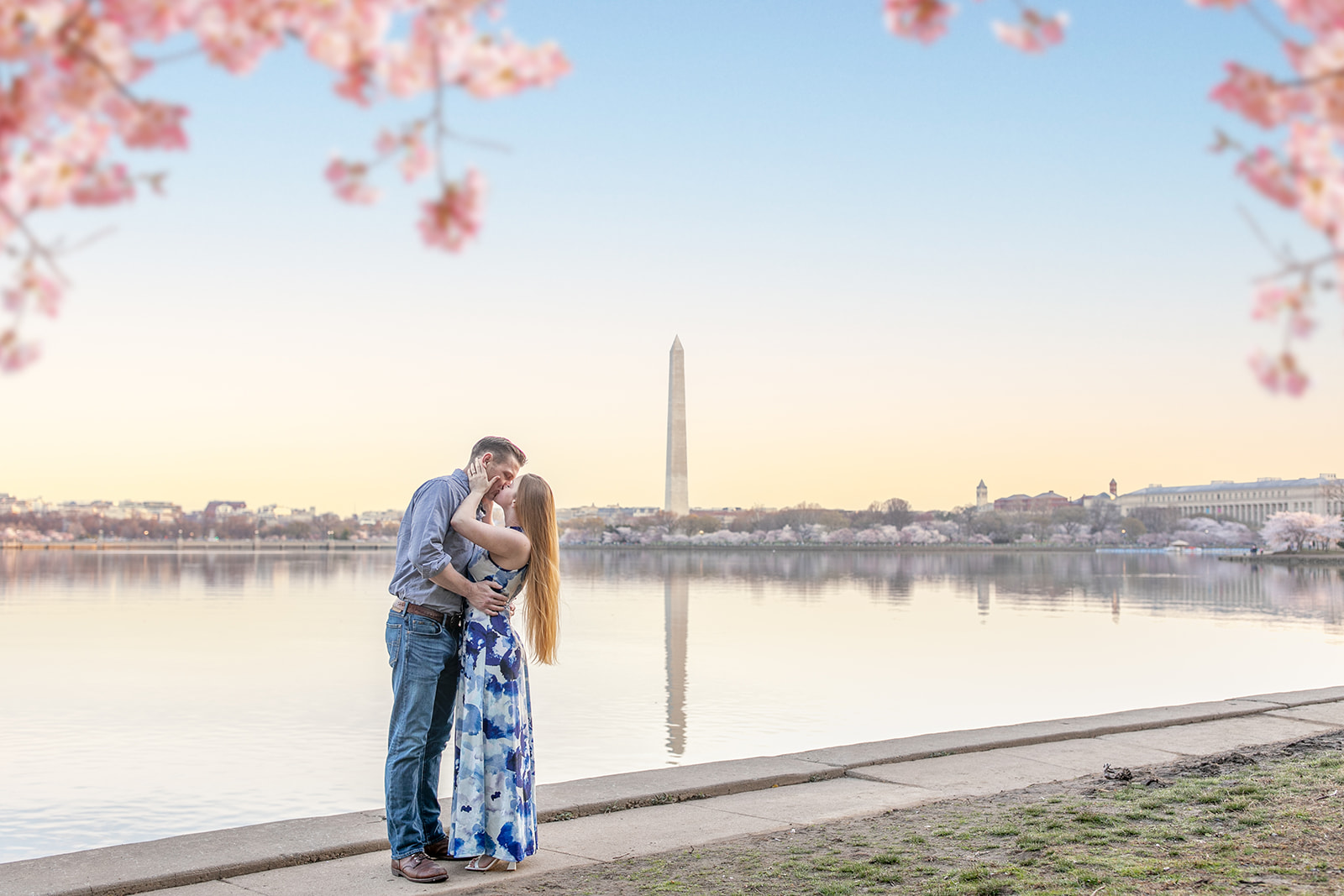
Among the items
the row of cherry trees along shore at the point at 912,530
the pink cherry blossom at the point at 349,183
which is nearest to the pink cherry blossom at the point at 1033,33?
the pink cherry blossom at the point at 349,183

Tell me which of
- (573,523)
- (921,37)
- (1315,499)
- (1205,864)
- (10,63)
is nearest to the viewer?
(10,63)

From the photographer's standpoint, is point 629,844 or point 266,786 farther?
point 266,786

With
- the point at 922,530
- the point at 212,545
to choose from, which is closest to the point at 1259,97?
the point at 922,530

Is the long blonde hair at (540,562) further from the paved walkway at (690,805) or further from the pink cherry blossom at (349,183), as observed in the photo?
the pink cherry blossom at (349,183)

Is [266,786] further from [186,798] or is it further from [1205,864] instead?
[1205,864]

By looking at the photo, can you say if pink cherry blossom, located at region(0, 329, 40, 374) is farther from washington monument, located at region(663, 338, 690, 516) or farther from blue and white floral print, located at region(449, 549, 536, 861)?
washington monument, located at region(663, 338, 690, 516)

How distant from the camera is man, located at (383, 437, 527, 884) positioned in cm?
586

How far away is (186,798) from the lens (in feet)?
34.3

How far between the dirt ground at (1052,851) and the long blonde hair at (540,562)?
46.4 inches

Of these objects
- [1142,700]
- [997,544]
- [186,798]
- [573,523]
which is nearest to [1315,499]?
[997,544]

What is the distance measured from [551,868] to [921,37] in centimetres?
474

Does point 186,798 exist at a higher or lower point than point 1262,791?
lower

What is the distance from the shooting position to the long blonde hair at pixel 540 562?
245 inches

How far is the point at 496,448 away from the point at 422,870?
6.74ft
